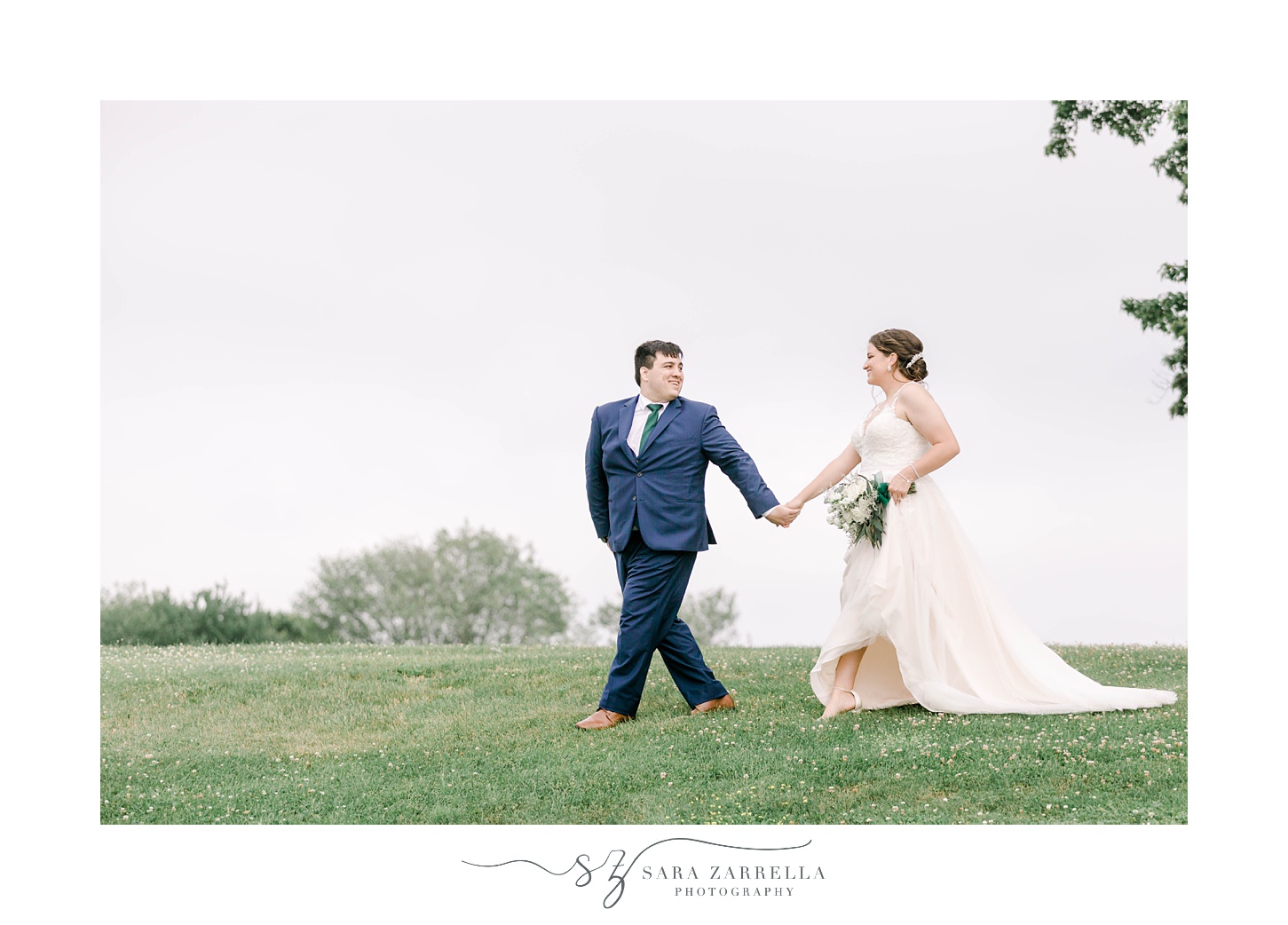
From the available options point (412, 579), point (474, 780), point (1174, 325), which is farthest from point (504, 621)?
point (474, 780)

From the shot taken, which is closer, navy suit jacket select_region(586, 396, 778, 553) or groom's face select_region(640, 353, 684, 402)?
navy suit jacket select_region(586, 396, 778, 553)

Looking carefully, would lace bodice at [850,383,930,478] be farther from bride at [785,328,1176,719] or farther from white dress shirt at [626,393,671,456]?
white dress shirt at [626,393,671,456]

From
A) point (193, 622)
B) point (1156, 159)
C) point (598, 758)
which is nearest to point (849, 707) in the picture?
point (598, 758)

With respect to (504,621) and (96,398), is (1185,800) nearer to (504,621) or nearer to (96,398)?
(96,398)

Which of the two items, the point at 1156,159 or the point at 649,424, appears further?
the point at 1156,159

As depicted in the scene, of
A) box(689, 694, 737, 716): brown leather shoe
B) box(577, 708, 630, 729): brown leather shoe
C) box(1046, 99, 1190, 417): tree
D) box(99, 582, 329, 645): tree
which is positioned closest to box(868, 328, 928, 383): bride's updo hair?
box(689, 694, 737, 716): brown leather shoe

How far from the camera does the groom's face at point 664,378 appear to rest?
9.33 m

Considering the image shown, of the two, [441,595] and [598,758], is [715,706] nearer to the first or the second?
[598,758]

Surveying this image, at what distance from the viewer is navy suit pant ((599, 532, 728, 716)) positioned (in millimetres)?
9195

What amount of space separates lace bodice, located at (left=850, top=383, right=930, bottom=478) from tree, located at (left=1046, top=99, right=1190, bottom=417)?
22.7 feet

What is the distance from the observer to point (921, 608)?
8.92 meters

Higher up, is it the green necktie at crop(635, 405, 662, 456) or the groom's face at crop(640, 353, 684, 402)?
the groom's face at crop(640, 353, 684, 402)

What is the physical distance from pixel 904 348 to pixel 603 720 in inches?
163
